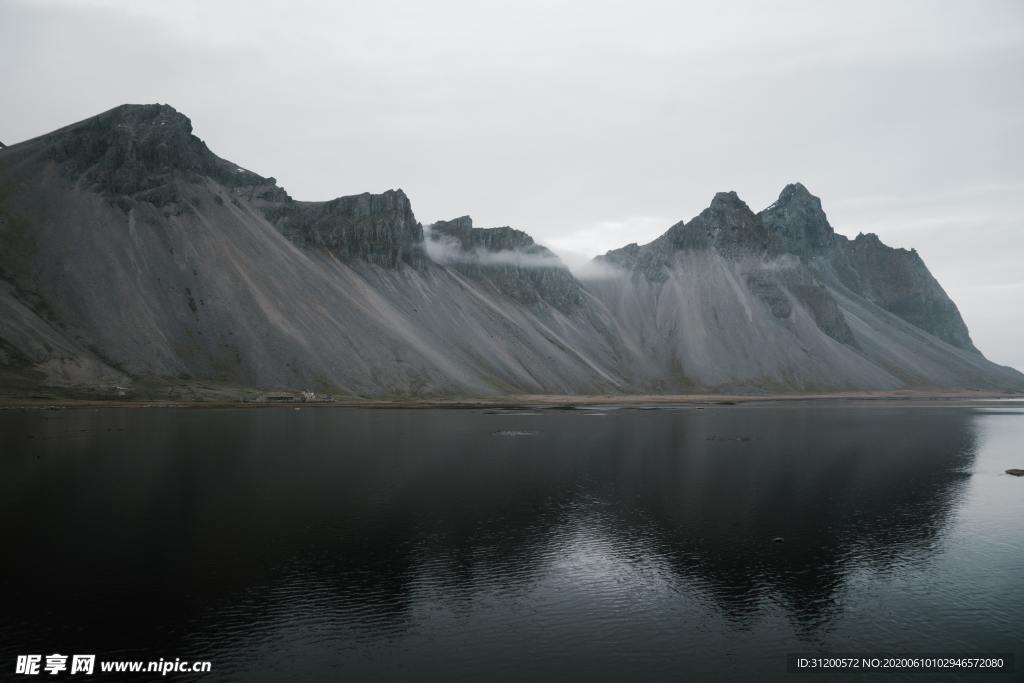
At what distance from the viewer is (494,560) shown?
3812cm

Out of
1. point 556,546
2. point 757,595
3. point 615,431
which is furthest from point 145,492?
point 615,431

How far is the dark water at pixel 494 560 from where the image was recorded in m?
26.6

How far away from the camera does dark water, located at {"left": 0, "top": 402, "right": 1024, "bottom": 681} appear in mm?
26578

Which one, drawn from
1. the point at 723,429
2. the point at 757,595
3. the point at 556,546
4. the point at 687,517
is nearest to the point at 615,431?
the point at 723,429

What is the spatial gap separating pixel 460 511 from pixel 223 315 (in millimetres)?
153151

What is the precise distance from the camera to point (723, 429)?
11994cm

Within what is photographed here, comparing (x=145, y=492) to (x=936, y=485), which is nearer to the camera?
(x=145, y=492)

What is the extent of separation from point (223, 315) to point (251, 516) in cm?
14942

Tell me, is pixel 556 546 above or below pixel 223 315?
below

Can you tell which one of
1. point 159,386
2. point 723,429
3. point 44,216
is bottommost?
point 723,429

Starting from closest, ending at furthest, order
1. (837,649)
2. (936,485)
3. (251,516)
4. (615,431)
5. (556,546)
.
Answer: (837,649)
(556,546)
(251,516)
(936,485)
(615,431)

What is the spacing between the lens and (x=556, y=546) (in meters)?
41.4

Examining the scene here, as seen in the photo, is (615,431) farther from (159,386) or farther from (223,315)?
(223,315)

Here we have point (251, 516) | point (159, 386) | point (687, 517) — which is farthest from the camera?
point (159, 386)
